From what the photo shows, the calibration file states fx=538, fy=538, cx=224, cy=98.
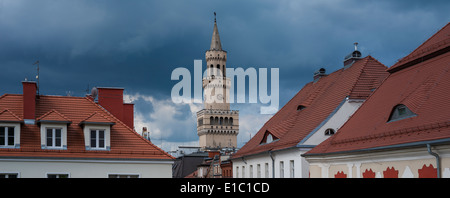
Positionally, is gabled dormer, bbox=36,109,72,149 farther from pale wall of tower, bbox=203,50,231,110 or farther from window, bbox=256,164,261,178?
pale wall of tower, bbox=203,50,231,110

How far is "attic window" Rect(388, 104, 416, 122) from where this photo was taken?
22.6 m

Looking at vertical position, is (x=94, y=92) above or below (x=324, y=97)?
above

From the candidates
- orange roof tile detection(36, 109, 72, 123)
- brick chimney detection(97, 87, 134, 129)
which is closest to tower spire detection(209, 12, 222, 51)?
brick chimney detection(97, 87, 134, 129)

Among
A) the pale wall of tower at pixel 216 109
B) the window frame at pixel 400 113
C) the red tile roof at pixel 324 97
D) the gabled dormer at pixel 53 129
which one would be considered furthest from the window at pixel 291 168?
the pale wall of tower at pixel 216 109

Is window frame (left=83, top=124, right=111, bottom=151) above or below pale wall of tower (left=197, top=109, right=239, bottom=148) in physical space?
below

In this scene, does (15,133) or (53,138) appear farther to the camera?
(53,138)

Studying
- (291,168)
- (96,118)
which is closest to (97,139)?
(96,118)

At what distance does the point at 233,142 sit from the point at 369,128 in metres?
168

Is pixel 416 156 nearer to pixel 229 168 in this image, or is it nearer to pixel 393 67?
pixel 393 67

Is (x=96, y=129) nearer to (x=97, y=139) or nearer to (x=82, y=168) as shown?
(x=97, y=139)

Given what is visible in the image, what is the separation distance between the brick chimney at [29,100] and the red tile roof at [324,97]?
16.4 metres

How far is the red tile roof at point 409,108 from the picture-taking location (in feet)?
67.2

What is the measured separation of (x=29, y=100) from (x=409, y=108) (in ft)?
69.8

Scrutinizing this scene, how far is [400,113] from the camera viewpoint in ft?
76.3
